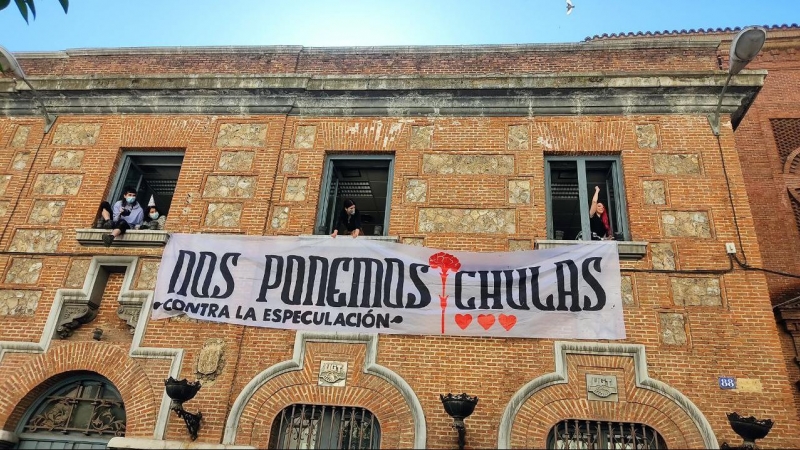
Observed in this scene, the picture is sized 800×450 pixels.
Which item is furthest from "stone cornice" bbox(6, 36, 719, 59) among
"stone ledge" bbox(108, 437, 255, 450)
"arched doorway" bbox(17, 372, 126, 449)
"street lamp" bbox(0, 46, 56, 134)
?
"stone ledge" bbox(108, 437, 255, 450)

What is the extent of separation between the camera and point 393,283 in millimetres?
8898

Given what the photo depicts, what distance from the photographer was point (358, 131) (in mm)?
10461

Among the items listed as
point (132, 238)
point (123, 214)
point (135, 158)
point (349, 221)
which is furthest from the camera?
point (135, 158)

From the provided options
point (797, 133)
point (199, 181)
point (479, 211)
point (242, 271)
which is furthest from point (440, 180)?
point (797, 133)

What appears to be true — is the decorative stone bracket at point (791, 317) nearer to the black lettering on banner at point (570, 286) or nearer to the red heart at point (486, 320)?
the black lettering on banner at point (570, 286)

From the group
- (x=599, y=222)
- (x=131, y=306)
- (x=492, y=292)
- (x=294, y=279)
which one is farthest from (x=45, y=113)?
(x=599, y=222)

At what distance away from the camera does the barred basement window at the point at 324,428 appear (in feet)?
26.3

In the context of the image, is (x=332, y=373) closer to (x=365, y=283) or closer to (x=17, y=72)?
(x=365, y=283)

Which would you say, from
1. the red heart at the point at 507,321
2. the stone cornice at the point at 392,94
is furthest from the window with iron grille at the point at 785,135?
the red heart at the point at 507,321

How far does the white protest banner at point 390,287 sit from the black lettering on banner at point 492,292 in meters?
0.01

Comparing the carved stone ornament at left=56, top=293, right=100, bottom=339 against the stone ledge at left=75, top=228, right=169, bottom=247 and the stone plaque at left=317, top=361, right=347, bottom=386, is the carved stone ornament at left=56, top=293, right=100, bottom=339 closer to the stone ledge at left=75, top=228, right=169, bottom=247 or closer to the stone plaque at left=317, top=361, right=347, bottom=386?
the stone ledge at left=75, top=228, right=169, bottom=247

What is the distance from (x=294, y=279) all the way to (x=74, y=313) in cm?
346

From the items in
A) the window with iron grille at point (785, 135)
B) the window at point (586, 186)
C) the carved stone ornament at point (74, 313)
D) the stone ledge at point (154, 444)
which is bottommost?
the stone ledge at point (154, 444)

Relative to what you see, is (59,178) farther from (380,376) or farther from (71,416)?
(380,376)
